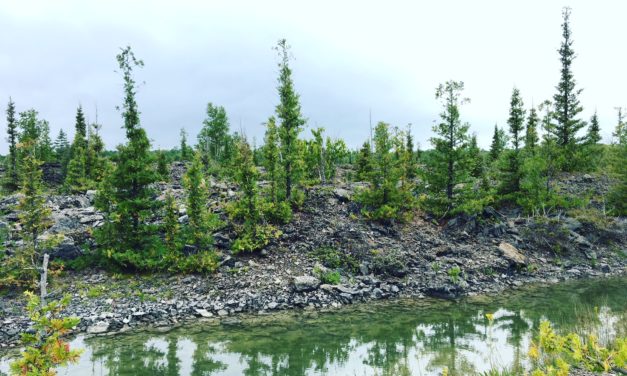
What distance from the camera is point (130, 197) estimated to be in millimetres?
23422

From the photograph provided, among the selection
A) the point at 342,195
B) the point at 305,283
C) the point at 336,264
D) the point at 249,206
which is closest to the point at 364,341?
the point at 305,283

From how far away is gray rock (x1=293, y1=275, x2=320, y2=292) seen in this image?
20.6 m

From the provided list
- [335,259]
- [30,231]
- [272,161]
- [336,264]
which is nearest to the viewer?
[30,231]

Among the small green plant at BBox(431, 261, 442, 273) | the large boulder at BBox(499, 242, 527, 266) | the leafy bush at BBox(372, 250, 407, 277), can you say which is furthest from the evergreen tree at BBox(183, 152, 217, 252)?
the large boulder at BBox(499, 242, 527, 266)

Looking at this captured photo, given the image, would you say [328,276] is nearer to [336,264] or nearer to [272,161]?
[336,264]

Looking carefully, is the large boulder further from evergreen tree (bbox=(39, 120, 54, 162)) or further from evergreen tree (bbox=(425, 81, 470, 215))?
evergreen tree (bbox=(39, 120, 54, 162))

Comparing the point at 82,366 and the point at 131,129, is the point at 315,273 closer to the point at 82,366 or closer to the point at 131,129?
the point at 82,366

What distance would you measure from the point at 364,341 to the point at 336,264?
8879 mm

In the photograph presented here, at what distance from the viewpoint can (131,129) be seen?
2384cm

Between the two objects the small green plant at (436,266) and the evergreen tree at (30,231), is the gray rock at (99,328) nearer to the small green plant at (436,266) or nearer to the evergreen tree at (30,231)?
the evergreen tree at (30,231)

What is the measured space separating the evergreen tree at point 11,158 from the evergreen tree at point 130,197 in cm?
2685

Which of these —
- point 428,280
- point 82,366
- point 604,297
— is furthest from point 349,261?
point 82,366

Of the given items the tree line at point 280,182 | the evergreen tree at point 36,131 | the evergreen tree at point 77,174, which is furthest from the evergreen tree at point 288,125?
the evergreen tree at point 36,131

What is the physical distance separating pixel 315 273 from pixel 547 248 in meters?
17.8
